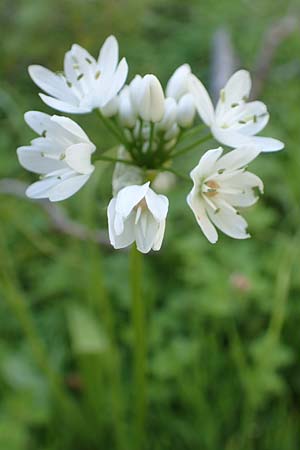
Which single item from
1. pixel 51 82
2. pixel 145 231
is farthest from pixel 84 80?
pixel 145 231

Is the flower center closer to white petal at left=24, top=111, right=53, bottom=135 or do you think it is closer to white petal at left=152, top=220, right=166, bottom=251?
white petal at left=152, top=220, right=166, bottom=251

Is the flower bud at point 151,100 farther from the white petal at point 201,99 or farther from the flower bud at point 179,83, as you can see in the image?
the flower bud at point 179,83

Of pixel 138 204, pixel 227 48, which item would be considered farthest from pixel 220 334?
pixel 227 48

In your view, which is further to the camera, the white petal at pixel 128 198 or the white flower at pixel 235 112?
the white flower at pixel 235 112

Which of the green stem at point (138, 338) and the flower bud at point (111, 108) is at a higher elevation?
the flower bud at point (111, 108)

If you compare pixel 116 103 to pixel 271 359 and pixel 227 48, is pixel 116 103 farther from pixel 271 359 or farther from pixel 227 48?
pixel 227 48

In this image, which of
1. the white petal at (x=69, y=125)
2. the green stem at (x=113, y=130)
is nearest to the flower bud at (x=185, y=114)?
the green stem at (x=113, y=130)
